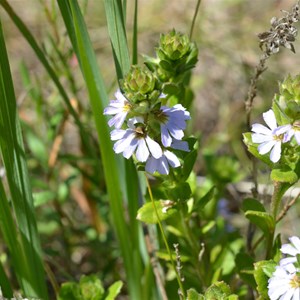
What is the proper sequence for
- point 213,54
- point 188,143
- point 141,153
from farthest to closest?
1. point 213,54
2. point 188,143
3. point 141,153

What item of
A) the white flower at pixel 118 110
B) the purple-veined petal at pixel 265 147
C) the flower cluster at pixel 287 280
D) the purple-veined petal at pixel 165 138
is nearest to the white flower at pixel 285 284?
the flower cluster at pixel 287 280

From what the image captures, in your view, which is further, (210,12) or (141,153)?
(210,12)

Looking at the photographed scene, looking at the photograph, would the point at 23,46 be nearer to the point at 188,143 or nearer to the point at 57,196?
the point at 57,196

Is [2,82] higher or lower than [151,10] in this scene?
lower

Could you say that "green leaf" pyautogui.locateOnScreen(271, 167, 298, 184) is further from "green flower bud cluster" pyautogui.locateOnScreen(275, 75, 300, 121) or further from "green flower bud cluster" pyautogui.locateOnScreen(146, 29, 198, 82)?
"green flower bud cluster" pyautogui.locateOnScreen(146, 29, 198, 82)

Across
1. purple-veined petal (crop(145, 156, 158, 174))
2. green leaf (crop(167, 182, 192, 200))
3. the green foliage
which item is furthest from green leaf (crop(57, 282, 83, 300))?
purple-veined petal (crop(145, 156, 158, 174))

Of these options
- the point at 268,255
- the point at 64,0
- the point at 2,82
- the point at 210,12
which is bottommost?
the point at 268,255

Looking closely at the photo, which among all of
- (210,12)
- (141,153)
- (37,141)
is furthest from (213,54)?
(141,153)

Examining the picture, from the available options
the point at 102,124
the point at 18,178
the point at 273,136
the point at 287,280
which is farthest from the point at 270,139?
the point at 18,178
